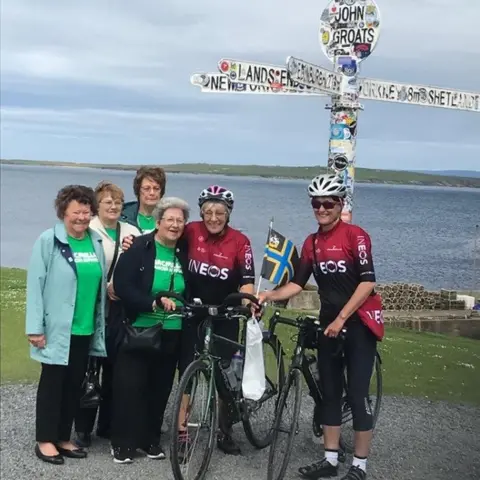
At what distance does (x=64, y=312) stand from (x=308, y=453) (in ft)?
7.17

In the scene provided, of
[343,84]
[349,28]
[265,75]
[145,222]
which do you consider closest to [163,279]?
[145,222]

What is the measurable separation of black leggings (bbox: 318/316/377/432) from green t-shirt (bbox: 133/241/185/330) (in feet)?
3.49

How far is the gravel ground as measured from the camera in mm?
5184

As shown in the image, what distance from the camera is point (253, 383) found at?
5.09m

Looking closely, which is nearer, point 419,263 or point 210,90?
point 210,90

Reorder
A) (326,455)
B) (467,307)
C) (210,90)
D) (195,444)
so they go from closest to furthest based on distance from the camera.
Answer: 1. (195,444)
2. (326,455)
3. (210,90)
4. (467,307)

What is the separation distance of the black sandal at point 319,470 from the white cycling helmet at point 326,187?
188cm

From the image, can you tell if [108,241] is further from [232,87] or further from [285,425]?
[232,87]

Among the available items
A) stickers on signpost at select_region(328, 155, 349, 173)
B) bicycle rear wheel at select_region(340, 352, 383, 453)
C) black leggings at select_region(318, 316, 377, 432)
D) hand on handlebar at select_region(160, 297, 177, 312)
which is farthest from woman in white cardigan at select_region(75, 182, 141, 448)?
stickers on signpost at select_region(328, 155, 349, 173)

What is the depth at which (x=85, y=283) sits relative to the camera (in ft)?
17.2

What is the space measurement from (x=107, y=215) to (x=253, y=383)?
164 cm

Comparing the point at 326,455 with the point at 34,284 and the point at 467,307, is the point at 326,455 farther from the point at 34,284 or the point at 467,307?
the point at 467,307

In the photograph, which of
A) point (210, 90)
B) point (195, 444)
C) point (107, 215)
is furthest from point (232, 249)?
point (210, 90)

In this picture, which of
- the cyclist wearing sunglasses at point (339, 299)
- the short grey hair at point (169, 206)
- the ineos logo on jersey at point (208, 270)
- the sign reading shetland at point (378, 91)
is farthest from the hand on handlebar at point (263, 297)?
the sign reading shetland at point (378, 91)
